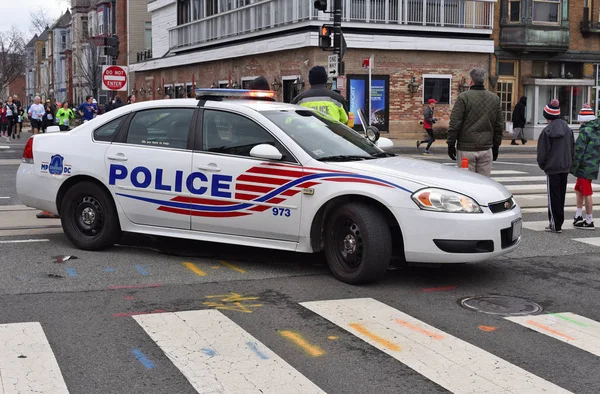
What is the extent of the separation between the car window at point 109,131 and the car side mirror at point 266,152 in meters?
1.74

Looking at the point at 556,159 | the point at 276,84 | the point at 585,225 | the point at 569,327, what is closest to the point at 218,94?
the point at 569,327

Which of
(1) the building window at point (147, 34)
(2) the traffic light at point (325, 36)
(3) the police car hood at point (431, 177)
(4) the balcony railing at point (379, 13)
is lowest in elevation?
(3) the police car hood at point (431, 177)

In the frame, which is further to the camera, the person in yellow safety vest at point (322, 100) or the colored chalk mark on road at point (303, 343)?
the person in yellow safety vest at point (322, 100)

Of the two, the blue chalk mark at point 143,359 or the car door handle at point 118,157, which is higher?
the car door handle at point 118,157

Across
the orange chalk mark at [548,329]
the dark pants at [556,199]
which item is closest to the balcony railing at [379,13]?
the dark pants at [556,199]

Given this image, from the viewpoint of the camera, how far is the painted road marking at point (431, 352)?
14.6 ft

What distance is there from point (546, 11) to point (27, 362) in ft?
108

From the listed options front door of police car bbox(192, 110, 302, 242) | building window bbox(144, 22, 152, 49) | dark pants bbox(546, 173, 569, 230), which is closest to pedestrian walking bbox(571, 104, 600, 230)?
dark pants bbox(546, 173, 569, 230)

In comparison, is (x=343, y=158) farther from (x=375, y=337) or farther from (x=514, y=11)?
(x=514, y=11)

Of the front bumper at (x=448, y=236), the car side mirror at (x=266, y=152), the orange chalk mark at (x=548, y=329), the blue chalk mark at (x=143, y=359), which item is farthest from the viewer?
the car side mirror at (x=266, y=152)

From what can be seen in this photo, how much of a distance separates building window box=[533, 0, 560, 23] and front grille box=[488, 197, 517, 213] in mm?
28725

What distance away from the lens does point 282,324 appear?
5570 millimetres

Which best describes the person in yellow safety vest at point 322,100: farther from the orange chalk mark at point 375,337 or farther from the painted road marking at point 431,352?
the orange chalk mark at point 375,337

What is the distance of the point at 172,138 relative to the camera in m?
7.77
